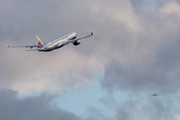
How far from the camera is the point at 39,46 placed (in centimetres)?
19900

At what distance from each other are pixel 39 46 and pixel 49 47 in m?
7.52

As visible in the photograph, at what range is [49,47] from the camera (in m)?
195
